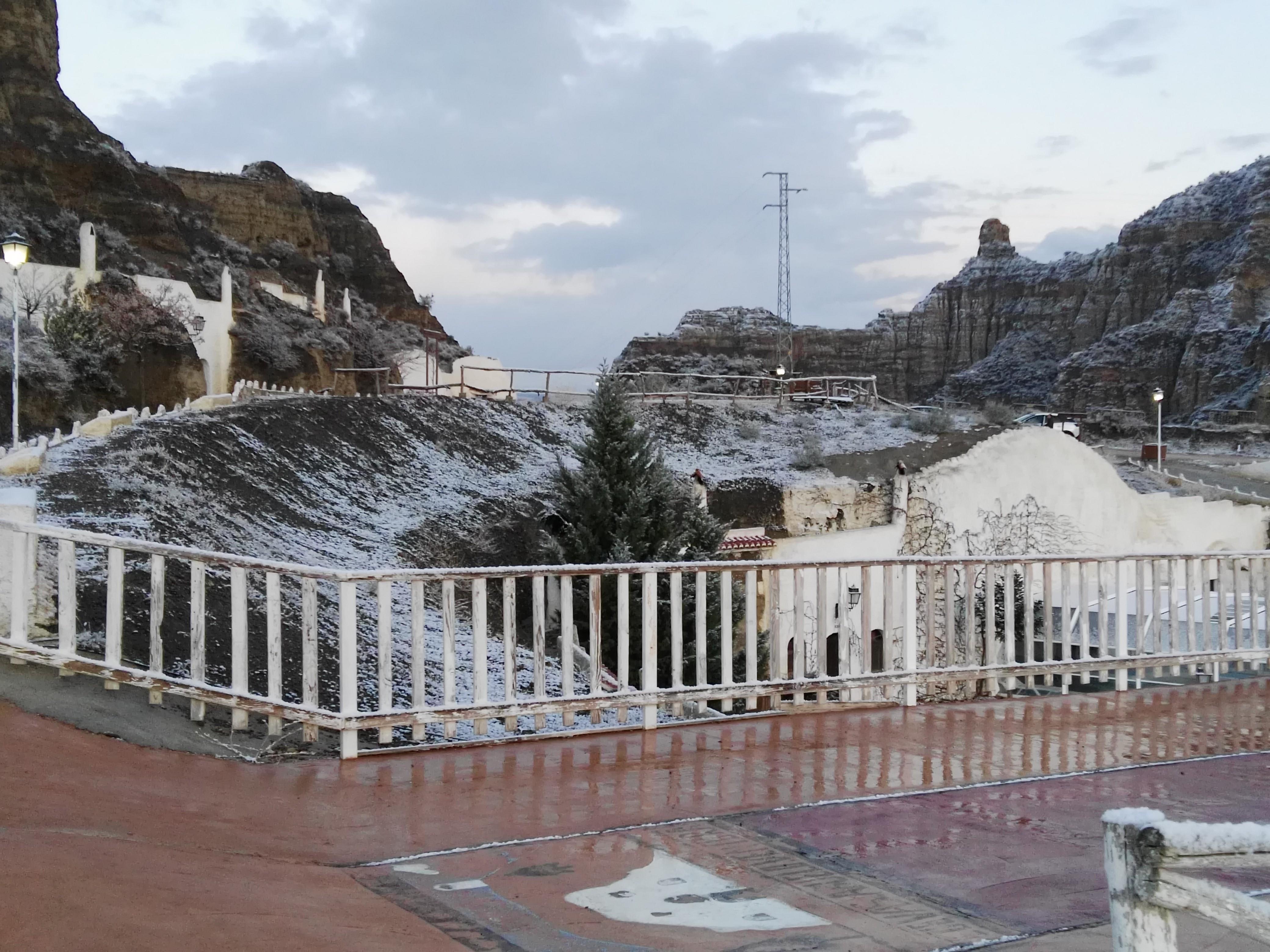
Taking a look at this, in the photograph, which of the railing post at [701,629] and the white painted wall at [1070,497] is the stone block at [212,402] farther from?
the white painted wall at [1070,497]

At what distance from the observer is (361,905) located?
338 centimetres

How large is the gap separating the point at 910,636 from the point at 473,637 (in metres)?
3.07

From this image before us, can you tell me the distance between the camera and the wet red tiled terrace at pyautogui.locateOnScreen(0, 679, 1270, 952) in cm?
318

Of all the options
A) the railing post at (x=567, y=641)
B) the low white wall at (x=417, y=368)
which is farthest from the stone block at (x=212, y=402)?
the low white wall at (x=417, y=368)

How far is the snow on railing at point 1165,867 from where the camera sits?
189cm

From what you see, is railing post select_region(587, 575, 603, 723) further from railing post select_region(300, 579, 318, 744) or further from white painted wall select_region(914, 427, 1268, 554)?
white painted wall select_region(914, 427, 1268, 554)

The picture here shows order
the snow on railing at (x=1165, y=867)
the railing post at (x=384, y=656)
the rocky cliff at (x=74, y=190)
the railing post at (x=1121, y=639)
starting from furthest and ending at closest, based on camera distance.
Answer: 1. the rocky cliff at (x=74, y=190)
2. the railing post at (x=1121, y=639)
3. the railing post at (x=384, y=656)
4. the snow on railing at (x=1165, y=867)

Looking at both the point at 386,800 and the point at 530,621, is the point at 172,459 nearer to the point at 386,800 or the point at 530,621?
the point at 530,621

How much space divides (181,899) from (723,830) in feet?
6.44

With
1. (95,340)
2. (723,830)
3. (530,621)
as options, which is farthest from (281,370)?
(723,830)

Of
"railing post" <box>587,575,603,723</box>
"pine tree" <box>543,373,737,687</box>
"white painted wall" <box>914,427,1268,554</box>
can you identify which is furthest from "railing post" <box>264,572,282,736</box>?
"white painted wall" <box>914,427,1268,554</box>

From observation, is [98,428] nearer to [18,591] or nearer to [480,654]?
[18,591]

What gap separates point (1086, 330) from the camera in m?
116

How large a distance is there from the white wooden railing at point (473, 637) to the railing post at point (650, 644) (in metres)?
0.01
